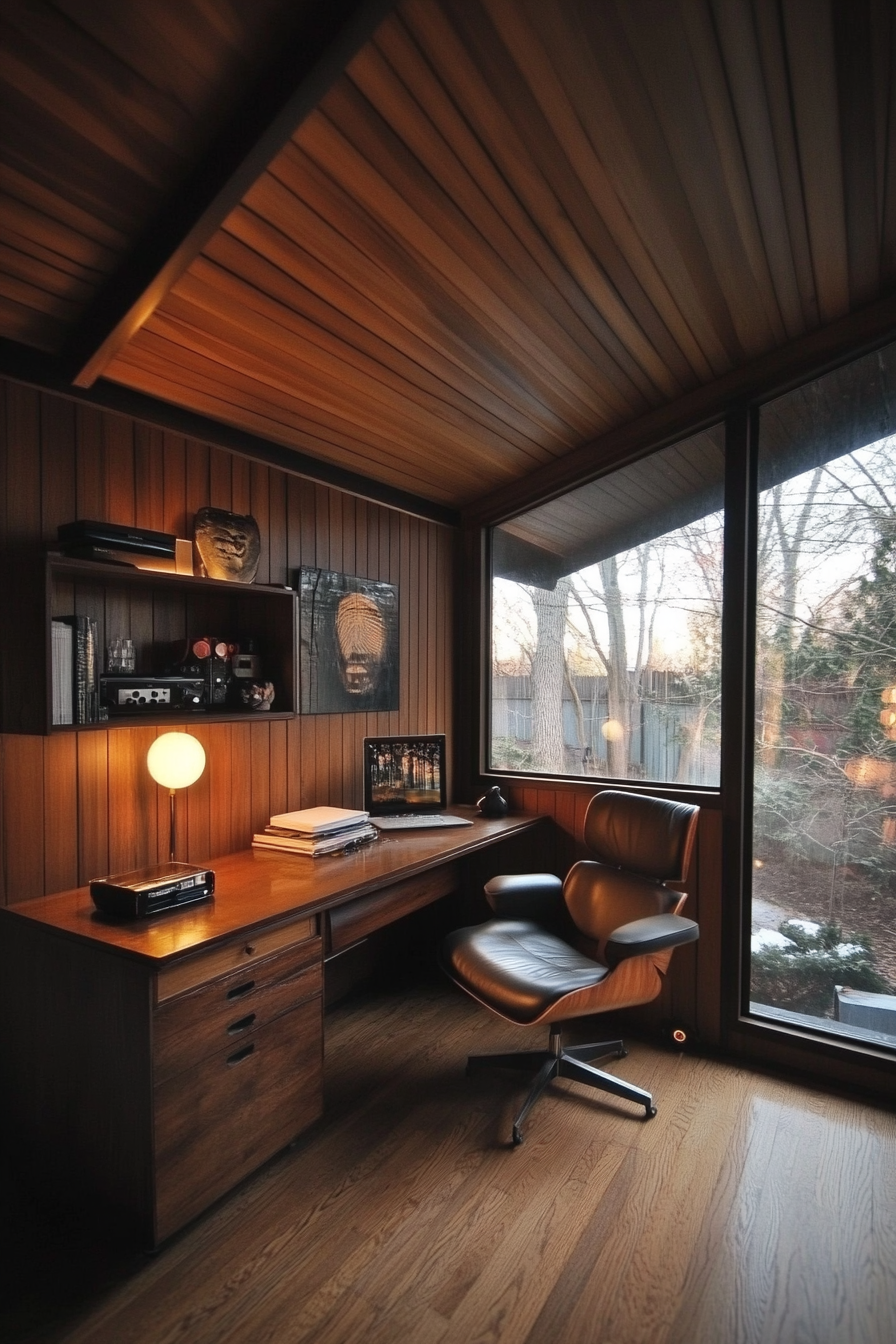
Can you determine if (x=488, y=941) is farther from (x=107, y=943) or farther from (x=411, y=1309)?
(x=107, y=943)

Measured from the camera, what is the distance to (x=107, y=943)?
5.20 feet

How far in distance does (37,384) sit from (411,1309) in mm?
2434

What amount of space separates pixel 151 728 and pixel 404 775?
1.15 m

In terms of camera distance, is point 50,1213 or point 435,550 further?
point 435,550

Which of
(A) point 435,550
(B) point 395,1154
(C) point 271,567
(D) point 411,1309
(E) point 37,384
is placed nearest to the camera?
(D) point 411,1309

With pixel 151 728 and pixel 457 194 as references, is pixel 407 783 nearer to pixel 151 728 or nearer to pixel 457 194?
pixel 151 728

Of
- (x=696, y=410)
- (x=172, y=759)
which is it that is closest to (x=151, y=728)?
(x=172, y=759)

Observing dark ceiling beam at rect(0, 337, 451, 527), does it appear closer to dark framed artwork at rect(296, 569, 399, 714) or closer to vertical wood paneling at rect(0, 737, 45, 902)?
dark framed artwork at rect(296, 569, 399, 714)

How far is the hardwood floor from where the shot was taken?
149 centimetres

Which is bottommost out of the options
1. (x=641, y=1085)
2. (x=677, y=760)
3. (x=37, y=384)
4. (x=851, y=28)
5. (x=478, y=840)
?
(x=641, y=1085)

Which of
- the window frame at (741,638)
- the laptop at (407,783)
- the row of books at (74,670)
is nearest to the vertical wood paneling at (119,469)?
the row of books at (74,670)

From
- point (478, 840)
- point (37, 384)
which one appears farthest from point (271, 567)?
point (478, 840)

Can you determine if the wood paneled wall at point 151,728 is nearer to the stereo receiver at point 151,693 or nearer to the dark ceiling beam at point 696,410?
the stereo receiver at point 151,693

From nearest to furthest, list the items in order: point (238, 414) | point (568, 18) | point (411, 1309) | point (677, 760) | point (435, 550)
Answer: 1. point (568, 18)
2. point (411, 1309)
3. point (238, 414)
4. point (677, 760)
5. point (435, 550)
